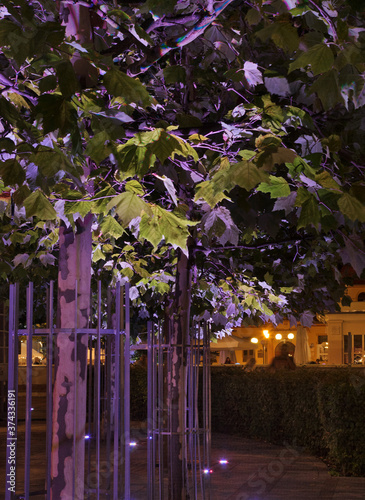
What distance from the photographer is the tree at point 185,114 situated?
3252mm

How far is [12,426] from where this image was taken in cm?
486

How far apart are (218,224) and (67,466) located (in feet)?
6.55

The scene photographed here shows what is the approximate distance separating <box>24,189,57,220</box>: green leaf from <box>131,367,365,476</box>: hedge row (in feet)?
25.0

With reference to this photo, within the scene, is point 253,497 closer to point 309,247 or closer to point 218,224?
point 309,247

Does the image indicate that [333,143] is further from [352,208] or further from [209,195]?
[209,195]

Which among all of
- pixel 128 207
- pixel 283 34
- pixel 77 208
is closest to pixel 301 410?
pixel 77 208

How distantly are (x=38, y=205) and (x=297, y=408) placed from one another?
979 cm

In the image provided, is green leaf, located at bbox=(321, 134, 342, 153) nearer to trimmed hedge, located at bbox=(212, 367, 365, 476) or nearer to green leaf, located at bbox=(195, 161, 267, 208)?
green leaf, located at bbox=(195, 161, 267, 208)

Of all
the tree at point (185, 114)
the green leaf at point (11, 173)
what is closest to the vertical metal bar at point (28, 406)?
the tree at point (185, 114)

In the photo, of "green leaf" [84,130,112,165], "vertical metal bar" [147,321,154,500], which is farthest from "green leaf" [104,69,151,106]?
"vertical metal bar" [147,321,154,500]

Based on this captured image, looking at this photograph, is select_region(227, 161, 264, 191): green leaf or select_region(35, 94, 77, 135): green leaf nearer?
select_region(35, 94, 77, 135): green leaf

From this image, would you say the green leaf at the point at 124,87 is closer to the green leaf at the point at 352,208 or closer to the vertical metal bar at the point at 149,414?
the green leaf at the point at 352,208

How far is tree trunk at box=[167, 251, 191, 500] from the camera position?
8250mm

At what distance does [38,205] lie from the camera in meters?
4.11
